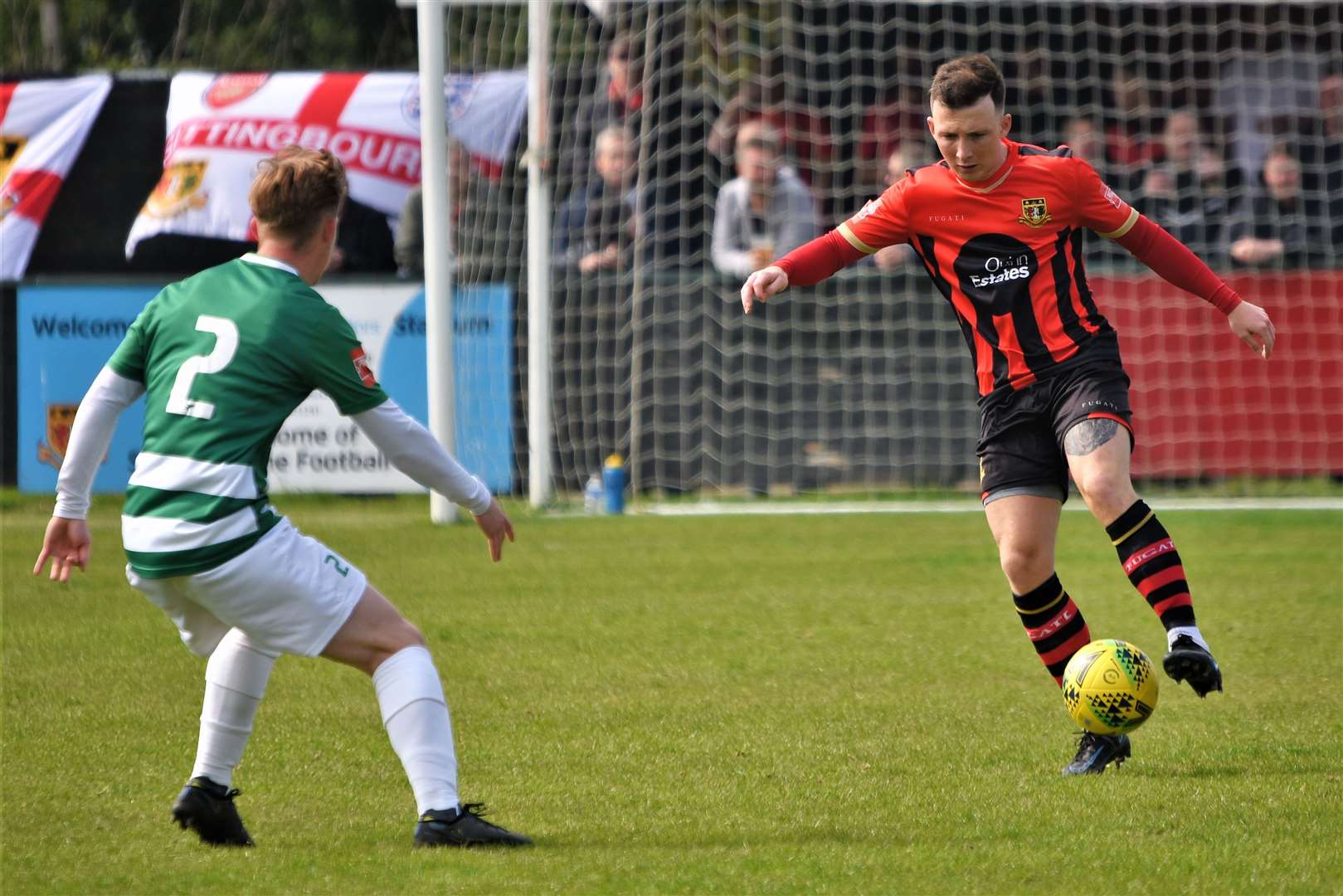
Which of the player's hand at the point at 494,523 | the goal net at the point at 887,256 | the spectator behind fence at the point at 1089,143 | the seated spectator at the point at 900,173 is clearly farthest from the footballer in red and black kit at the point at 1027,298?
the spectator behind fence at the point at 1089,143

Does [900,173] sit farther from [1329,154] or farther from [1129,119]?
[1329,154]

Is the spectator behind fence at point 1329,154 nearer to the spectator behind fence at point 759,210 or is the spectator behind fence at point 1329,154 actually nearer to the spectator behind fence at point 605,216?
the spectator behind fence at point 759,210

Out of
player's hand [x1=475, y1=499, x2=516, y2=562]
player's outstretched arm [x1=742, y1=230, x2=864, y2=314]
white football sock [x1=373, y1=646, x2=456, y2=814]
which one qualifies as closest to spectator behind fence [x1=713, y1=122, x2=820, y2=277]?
player's outstretched arm [x1=742, y1=230, x2=864, y2=314]

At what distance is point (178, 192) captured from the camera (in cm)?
1320

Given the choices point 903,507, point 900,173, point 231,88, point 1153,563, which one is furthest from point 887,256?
point 1153,563

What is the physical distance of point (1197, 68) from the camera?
14102mm

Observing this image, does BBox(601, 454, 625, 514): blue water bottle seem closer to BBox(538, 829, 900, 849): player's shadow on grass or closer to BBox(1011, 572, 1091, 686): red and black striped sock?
BBox(1011, 572, 1091, 686): red and black striped sock

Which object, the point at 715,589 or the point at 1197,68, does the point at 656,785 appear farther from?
A: the point at 1197,68

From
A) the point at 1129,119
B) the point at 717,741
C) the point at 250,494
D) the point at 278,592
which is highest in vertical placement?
the point at 1129,119

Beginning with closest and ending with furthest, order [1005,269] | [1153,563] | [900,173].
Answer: [1153,563] → [1005,269] → [900,173]

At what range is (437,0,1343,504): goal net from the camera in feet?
40.3

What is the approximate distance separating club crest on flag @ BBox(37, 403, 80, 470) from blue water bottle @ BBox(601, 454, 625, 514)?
3.76 meters

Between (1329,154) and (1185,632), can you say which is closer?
(1185,632)

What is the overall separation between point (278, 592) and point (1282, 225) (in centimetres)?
1037
